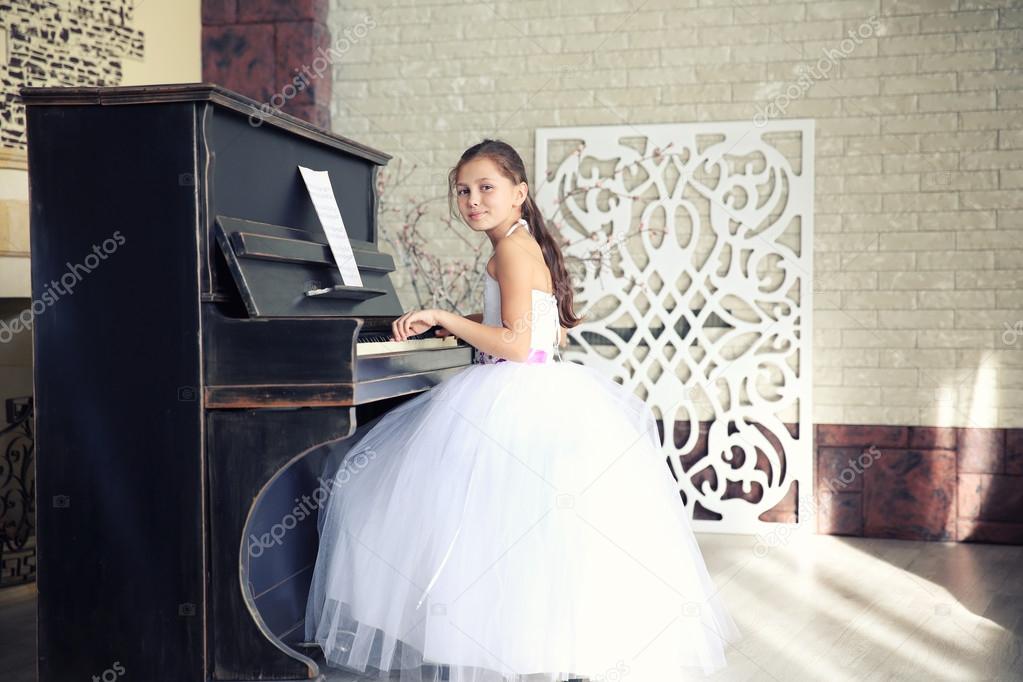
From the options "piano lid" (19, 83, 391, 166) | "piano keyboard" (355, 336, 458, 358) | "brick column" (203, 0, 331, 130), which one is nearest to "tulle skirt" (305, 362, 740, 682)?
"piano keyboard" (355, 336, 458, 358)

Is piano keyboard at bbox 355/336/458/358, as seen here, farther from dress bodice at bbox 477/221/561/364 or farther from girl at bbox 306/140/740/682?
dress bodice at bbox 477/221/561/364

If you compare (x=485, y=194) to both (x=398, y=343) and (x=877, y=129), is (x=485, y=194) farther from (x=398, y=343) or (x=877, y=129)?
(x=877, y=129)

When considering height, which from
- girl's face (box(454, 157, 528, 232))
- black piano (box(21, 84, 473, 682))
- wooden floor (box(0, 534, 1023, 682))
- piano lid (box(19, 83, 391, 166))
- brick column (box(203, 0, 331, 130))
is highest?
brick column (box(203, 0, 331, 130))

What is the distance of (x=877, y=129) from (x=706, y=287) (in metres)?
0.91

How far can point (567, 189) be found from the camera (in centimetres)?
439

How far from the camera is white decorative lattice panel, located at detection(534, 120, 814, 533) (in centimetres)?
423

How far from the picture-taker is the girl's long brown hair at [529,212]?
2.58m

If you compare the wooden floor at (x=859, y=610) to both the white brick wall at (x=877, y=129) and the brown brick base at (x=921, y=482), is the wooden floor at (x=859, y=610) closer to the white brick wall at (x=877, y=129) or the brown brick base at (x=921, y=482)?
the brown brick base at (x=921, y=482)

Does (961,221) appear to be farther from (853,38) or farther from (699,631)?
(699,631)

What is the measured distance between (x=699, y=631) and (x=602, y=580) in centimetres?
30

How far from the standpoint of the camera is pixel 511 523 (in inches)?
90.1

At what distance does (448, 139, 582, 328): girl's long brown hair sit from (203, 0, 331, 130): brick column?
2.09 meters

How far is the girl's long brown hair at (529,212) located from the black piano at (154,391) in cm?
56

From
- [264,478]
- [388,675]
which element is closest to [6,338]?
[264,478]
